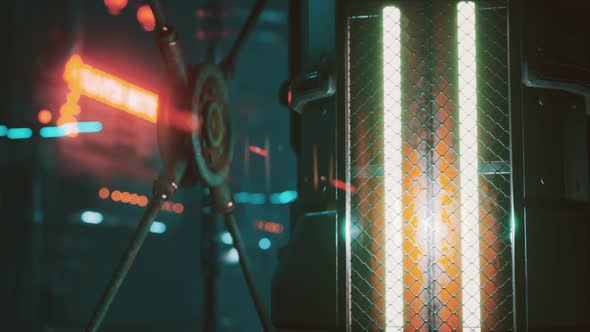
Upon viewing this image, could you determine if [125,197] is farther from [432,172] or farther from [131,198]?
[432,172]

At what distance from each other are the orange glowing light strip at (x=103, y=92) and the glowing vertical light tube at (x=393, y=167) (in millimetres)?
5193

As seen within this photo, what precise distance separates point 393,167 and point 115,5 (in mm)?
10687

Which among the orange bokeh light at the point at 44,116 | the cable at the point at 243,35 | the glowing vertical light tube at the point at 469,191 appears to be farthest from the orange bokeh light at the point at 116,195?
the glowing vertical light tube at the point at 469,191

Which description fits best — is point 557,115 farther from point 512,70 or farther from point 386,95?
point 386,95

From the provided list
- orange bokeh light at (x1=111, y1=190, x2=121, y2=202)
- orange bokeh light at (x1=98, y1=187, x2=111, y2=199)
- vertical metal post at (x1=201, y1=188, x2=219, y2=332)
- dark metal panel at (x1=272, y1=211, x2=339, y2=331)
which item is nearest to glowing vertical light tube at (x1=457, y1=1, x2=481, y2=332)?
dark metal panel at (x1=272, y1=211, x2=339, y2=331)

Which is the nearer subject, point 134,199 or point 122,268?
point 122,268

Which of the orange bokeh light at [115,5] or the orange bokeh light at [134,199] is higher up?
the orange bokeh light at [115,5]

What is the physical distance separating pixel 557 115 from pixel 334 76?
30.4 inches

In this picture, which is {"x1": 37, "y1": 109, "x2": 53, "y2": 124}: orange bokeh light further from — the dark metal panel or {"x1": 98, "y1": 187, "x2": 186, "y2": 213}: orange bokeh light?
the dark metal panel

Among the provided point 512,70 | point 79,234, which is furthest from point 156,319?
point 512,70

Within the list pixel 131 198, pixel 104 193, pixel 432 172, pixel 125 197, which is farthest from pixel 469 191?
pixel 131 198

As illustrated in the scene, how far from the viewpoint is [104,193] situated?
11.8 metres

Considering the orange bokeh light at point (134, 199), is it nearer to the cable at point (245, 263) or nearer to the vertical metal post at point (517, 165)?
the cable at point (245, 263)

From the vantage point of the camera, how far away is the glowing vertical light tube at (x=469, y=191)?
1.96 m
